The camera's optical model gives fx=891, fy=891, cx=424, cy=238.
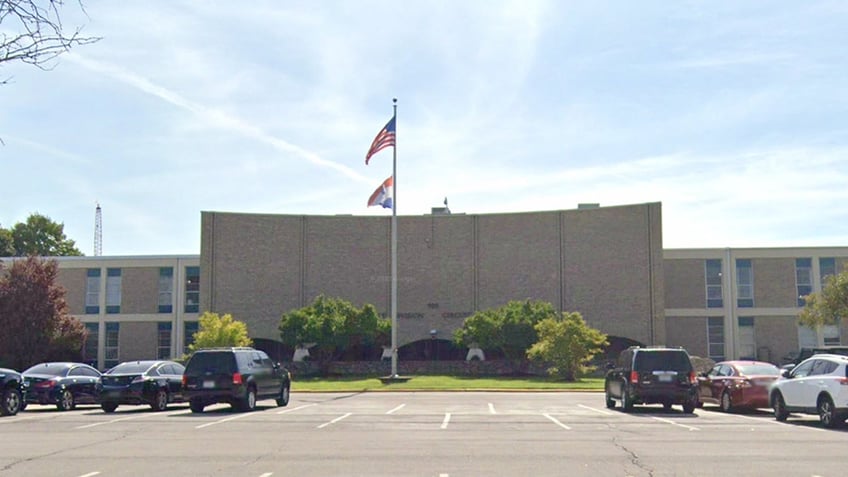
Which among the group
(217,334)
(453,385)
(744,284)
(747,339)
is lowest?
(453,385)

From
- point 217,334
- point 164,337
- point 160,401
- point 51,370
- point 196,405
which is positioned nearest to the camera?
point 196,405

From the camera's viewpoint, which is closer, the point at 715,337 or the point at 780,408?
the point at 780,408

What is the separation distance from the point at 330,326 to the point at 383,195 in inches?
468

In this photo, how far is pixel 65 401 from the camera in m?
27.4

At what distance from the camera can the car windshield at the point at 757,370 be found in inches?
1003

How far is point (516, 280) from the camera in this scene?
60656 mm

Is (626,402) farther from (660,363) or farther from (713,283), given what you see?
(713,283)

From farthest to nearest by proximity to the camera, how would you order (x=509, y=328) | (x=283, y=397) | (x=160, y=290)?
1. (x=160, y=290)
2. (x=509, y=328)
3. (x=283, y=397)

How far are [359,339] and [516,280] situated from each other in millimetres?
11529

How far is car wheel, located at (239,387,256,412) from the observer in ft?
81.5

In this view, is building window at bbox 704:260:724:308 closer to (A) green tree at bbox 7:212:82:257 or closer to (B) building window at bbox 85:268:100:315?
(B) building window at bbox 85:268:100:315

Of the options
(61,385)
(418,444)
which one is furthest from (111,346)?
(418,444)

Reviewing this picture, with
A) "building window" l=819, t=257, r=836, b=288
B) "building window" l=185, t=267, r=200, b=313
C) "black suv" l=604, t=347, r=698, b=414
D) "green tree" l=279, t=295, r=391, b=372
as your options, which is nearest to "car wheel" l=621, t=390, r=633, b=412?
"black suv" l=604, t=347, r=698, b=414

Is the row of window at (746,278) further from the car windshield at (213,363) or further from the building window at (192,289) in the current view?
the car windshield at (213,363)
